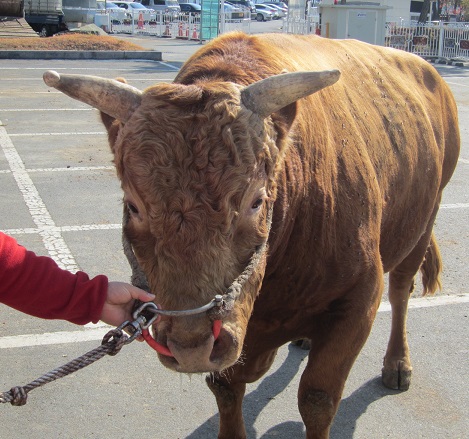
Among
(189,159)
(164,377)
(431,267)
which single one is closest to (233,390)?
(164,377)

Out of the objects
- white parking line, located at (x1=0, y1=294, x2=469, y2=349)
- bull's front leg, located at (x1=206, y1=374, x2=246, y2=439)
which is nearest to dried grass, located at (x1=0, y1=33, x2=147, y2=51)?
white parking line, located at (x1=0, y1=294, x2=469, y2=349)

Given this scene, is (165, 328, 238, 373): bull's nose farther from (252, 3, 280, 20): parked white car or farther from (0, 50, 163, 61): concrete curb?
(252, 3, 280, 20): parked white car

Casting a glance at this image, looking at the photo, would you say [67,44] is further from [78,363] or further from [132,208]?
[78,363]

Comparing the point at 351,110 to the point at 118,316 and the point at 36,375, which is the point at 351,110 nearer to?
the point at 118,316

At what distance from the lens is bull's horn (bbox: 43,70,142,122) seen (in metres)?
2.56

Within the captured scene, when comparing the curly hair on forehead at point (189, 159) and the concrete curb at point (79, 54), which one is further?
the concrete curb at point (79, 54)

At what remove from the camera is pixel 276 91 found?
2598 millimetres

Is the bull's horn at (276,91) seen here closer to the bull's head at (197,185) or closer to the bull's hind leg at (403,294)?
the bull's head at (197,185)

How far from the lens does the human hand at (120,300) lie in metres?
2.49

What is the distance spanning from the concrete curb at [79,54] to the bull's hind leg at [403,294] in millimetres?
19265

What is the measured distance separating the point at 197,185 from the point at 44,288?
0.66 meters

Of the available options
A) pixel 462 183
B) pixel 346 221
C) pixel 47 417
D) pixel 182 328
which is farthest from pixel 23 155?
pixel 182 328

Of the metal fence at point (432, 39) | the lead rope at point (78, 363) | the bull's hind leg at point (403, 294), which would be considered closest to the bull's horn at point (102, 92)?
the lead rope at point (78, 363)

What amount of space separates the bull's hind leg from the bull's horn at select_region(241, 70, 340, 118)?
7.47ft
